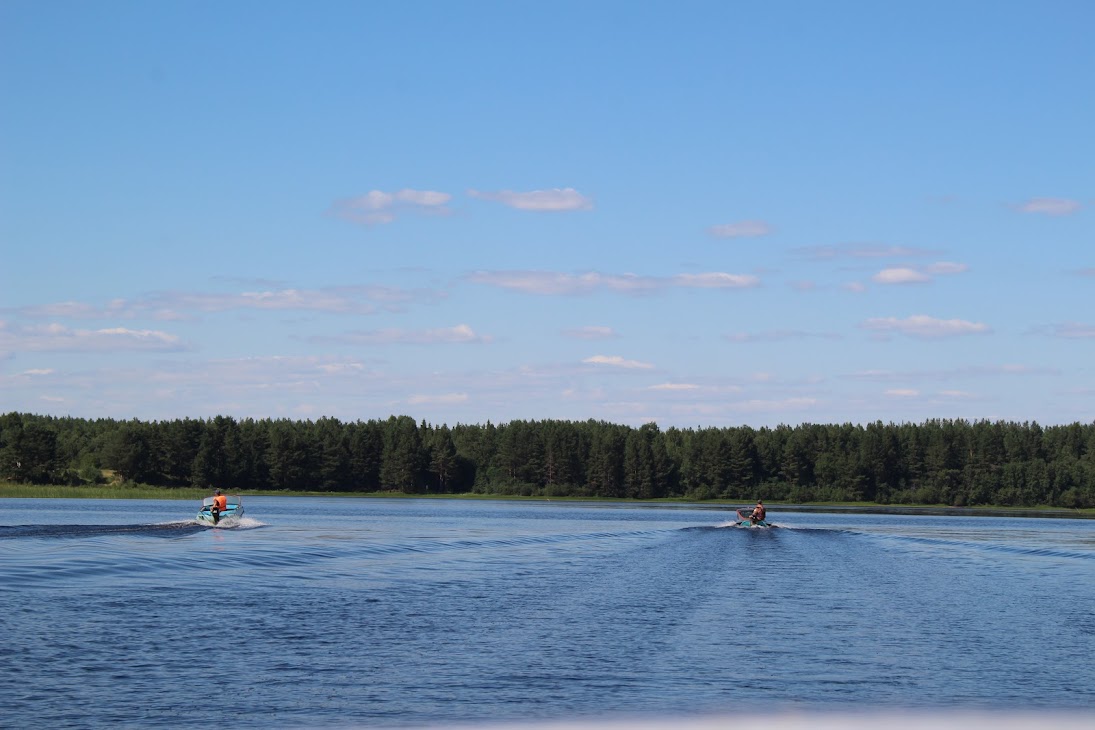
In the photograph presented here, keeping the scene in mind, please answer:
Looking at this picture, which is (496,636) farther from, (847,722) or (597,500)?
(597,500)

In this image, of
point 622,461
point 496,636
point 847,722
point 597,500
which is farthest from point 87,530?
point 622,461

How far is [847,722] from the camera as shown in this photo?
51.3ft

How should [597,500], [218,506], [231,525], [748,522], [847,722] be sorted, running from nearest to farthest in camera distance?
[847,722] → [231,525] → [218,506] → [748,522] → [597,500]

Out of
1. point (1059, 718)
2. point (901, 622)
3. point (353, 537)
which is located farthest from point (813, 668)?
point (353, 537)

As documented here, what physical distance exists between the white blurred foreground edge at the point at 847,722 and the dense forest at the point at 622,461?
458ft

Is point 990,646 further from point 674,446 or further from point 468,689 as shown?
point 674,446

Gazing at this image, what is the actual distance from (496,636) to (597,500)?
494 ft

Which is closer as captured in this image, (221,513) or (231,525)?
(231,525)

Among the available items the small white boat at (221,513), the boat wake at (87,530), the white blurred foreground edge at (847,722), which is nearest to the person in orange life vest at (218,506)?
the small white boat at (221,513)

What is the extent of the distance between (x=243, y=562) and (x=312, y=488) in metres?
133

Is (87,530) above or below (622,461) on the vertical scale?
below

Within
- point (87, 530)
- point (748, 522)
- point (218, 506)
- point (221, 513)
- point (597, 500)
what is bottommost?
point (597, 500)

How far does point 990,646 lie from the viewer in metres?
23.5

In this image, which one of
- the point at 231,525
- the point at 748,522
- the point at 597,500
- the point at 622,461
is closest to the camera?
the point at 231,525
